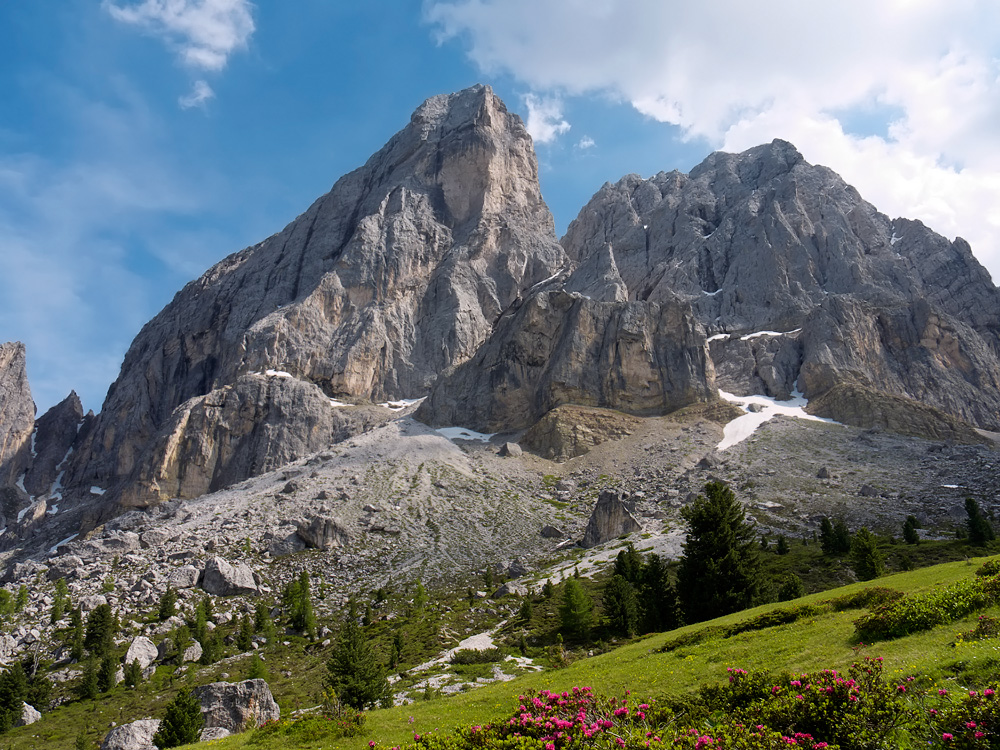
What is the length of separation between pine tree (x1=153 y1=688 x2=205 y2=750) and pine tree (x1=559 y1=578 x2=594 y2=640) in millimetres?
22351

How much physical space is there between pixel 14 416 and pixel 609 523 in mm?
184467

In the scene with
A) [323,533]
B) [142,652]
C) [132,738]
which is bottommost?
[132,738]

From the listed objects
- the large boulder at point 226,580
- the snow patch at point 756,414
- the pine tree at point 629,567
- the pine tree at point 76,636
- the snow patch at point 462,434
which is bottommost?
the pine tree at point 629,567

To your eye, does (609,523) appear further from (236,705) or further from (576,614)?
(236,705)

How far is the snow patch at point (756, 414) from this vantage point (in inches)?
4011

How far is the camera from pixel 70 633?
53.9 meters

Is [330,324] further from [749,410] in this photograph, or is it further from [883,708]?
[883,708]

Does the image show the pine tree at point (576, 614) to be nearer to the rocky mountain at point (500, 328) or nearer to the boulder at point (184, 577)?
the boulder at point (184, 577)

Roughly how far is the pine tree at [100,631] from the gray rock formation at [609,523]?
4591 cm

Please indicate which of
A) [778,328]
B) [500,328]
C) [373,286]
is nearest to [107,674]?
[500,328]

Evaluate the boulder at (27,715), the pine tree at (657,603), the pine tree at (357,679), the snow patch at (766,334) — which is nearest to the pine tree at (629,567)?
the pine tree at (657,603)

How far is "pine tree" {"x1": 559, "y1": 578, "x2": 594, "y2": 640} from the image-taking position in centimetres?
4150

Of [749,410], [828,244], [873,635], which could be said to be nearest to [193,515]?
[873,635]

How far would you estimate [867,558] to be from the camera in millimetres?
43562
